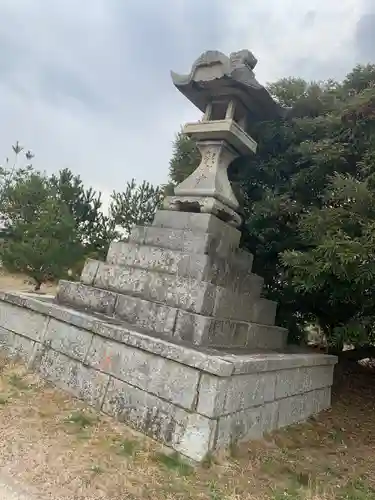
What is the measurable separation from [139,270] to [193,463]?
7.77 ft

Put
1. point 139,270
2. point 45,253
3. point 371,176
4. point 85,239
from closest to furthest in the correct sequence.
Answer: point 139,270 → point 371,176 → point 45,253 → point 85,239

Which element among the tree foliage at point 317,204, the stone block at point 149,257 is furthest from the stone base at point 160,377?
the tree foliage at point 317,204

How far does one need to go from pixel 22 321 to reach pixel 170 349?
7.31 ft

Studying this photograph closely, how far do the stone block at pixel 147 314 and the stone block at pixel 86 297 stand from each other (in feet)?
0.45

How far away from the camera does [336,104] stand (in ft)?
21.5

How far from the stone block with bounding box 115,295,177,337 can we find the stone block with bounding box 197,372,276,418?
975mm

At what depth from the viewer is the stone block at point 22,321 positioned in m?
4.78

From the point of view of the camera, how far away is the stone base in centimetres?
341

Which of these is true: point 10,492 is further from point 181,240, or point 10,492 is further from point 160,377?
point 181,240

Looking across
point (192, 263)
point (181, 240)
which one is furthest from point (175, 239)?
point (192, 263)

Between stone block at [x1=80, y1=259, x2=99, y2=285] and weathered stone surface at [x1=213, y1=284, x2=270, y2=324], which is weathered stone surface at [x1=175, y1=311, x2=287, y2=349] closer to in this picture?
weathered stone surface at [x1=213, y1=284, x2=270, y2=324]

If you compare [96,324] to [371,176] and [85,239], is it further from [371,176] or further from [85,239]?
[85,239]

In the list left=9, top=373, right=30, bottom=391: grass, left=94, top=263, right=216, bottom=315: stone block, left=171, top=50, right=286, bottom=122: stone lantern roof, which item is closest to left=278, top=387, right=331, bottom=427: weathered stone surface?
left=94, top=263, right=216, bottom=315: stone block

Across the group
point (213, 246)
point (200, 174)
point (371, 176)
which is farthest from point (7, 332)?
point (371, 176)
